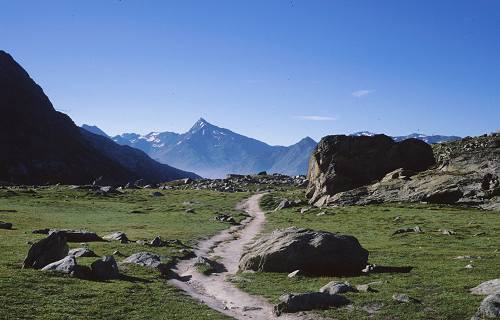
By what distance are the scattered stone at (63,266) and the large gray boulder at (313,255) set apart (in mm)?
14730

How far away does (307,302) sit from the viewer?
2691 cm

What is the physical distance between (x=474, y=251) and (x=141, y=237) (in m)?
38.9

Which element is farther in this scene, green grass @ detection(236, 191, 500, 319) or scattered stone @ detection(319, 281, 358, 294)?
scattered stone @ detection(319, 281, 358, 294)

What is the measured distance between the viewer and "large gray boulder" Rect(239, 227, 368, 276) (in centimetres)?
3694

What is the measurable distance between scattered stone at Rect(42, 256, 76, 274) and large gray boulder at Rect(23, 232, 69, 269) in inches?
51.5

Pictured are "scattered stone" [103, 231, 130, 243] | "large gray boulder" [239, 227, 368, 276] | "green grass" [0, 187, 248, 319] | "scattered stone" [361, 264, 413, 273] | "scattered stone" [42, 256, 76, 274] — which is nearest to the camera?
"green grass" [0, 187, 248, 319]

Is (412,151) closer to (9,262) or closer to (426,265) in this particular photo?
(426,265)

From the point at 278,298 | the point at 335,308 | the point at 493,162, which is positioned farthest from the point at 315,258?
the point at 493,162

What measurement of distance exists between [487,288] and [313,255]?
13.5 metres

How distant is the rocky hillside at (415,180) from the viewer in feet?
281

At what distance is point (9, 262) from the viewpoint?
35000mm

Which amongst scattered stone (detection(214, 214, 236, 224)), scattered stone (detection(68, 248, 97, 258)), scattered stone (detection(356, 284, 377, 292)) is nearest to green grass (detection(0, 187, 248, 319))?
scattered stone (detection(68, 248, 97, 258))

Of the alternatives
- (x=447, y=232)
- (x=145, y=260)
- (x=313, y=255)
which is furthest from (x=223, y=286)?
(x=447, y=232)

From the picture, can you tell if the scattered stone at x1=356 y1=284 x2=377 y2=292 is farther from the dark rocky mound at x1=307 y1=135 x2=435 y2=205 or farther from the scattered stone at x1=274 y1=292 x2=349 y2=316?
the dark rocky mound at x1=307 y1=135 x2=435 y2=205
